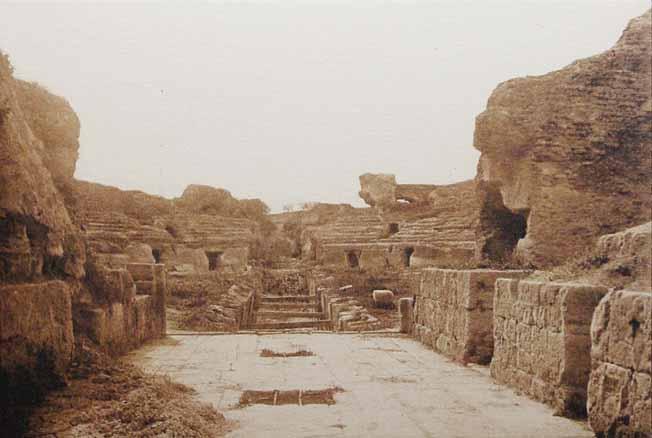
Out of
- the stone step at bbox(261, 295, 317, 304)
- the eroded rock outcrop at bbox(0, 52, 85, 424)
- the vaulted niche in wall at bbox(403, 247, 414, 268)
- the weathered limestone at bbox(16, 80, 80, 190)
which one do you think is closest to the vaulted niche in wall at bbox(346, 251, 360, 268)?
the vaulted niche in wall at bbox(403, 247, 414, 268)

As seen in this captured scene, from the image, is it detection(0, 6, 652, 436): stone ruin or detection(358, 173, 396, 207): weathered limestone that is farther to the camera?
detection(358, 173, 396, 207): weathered limestone

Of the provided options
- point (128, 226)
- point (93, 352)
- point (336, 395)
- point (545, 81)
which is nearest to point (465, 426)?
point (336, 395)

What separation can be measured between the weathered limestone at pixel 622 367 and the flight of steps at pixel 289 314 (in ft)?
34.2

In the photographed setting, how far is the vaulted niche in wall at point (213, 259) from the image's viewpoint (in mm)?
33425

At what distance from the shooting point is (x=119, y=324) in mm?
8078

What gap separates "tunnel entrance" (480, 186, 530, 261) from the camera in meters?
12.8

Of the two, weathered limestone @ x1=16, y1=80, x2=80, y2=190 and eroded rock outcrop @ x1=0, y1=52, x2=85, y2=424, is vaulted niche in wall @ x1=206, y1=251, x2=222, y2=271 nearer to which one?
weathered limestone @ x1=16, y1=80, x2=80, y2=190

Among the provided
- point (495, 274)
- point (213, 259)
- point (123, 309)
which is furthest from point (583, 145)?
point (213, 259)

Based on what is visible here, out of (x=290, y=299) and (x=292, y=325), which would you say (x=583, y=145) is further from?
(x=290, y=299)

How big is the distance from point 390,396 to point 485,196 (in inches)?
312

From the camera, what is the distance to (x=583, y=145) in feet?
36.6

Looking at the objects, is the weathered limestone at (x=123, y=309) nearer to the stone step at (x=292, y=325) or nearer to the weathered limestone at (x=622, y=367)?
the stone step at (x=292, y=325)

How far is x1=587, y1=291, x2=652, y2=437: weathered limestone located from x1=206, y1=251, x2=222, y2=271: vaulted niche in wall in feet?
98.3

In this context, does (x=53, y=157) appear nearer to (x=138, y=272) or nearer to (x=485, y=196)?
(x=138, y=272)
